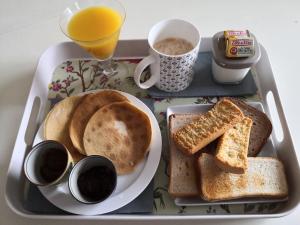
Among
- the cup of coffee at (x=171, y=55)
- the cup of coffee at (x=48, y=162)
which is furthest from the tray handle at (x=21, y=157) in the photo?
the cup of coffee at (x=171, y=55)

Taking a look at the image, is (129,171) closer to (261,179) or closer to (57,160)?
(57,160)

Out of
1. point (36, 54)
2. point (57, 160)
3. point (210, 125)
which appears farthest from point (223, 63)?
point (36, 54)

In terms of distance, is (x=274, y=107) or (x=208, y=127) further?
(x=274, y=107)

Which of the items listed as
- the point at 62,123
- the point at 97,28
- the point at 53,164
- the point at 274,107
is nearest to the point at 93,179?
the point at 53,164

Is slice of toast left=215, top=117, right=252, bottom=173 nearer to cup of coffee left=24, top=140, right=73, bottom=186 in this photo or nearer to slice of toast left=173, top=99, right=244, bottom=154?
slice of toast left=173, top=99, right=244, bottom=154

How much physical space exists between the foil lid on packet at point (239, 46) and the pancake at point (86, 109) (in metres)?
0.36

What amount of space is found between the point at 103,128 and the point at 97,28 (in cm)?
34

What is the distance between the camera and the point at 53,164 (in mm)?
835

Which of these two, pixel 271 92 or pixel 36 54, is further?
pixel 36 54

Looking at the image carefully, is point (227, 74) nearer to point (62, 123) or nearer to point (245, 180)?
point (245, 180)

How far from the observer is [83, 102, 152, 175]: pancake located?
89 cm

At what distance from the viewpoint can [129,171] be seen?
870 millimetres

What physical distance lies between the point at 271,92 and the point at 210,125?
0.28 meters

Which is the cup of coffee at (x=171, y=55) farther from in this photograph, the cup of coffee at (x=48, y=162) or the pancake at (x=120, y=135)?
the cup of coffee at (x=48, y=162)
